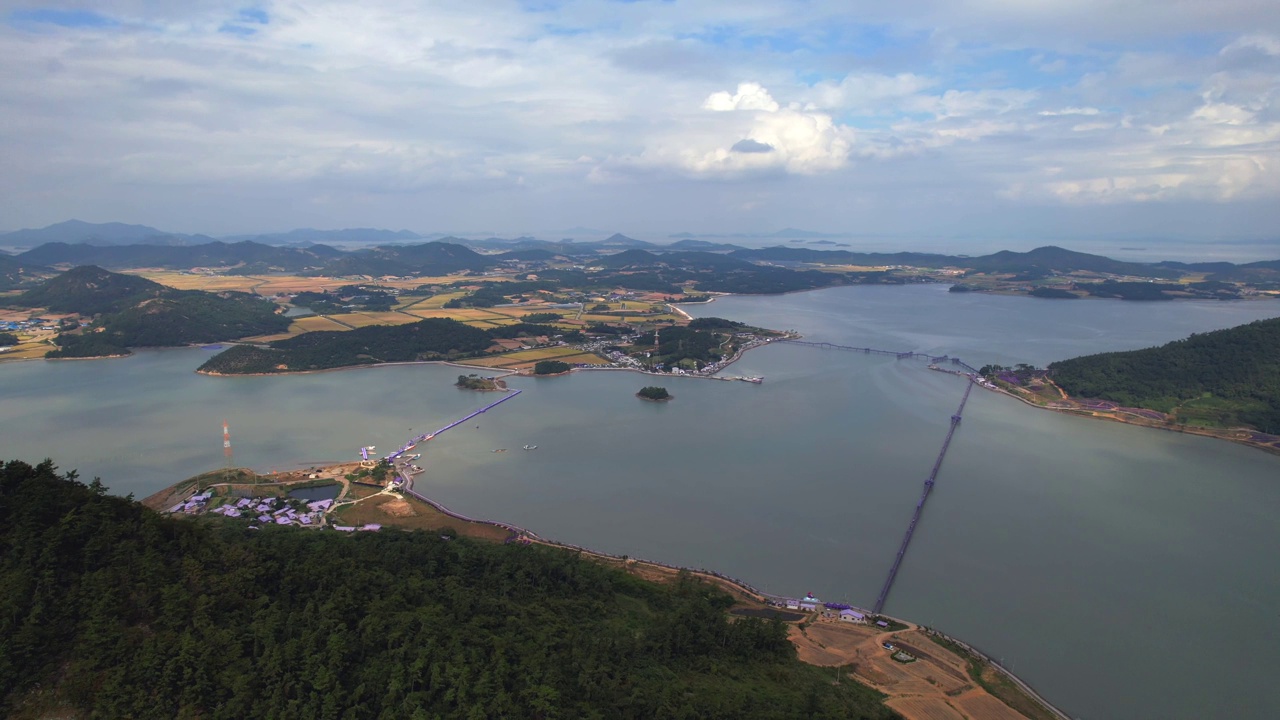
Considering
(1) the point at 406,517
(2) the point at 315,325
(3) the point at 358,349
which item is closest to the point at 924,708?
(1) the point at 406,517

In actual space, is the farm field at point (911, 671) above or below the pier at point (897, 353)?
below

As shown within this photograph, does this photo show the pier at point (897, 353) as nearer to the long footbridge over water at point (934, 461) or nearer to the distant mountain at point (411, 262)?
the long footbridge over water at point (934, 461)

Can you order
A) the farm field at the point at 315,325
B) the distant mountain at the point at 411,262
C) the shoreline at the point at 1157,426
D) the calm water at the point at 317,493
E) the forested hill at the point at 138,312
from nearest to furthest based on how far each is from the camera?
the calm water at the point at 317,493 → the shoreline at the point at 1157,426 → the forested hill at the point at 138,312 → the farm field at the point at 315,325 → the distant mountain at the point at 411,262

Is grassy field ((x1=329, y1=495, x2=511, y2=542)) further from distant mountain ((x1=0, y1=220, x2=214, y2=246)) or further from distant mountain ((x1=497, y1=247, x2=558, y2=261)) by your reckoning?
distant mountain ((x1=0, y1=220, x2=214, y2=246))

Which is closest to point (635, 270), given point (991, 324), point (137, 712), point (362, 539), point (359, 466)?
point (991, 324)

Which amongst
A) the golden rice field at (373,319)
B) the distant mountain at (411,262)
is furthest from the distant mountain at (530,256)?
the golden rice field at (373,319)

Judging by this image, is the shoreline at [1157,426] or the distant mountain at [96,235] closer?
the shoreline at [1157,426]

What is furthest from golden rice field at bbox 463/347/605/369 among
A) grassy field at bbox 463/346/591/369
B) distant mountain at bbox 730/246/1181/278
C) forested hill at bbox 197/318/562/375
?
distant mountain at bbox 730/246/1181/278

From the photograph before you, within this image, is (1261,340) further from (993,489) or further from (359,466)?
(359,466)
